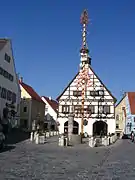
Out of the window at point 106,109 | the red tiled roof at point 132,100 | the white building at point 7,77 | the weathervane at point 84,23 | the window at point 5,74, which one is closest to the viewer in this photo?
the weathervane at point 84,23

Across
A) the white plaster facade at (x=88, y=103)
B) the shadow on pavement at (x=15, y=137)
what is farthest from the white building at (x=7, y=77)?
the white plaster facade at (x=88, y=103)

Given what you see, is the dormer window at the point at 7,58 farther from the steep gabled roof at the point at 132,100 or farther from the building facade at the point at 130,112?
the steep gabled roof at the point at 132,100

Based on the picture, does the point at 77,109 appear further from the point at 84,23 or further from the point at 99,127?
the point at 84,23

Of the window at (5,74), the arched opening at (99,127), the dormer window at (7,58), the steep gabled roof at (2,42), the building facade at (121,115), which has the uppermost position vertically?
the steep gabled roof at (2,42)

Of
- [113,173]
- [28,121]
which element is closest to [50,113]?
[28,121]

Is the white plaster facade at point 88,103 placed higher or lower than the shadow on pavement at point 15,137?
higher

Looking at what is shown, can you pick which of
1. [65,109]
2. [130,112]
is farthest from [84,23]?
[130,112]

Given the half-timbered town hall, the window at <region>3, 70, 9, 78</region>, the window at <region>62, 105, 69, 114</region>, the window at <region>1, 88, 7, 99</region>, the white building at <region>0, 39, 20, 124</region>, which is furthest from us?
the window at <region>62, 105, 69, 114</region>

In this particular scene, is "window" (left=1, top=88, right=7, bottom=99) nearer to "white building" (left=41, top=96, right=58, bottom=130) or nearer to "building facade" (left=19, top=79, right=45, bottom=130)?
"building facade" (left=19, top=79, right=45, bottom=130)

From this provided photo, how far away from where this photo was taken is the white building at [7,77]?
165 feet

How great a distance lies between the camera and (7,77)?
53188mm

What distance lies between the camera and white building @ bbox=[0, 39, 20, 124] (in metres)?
50.2

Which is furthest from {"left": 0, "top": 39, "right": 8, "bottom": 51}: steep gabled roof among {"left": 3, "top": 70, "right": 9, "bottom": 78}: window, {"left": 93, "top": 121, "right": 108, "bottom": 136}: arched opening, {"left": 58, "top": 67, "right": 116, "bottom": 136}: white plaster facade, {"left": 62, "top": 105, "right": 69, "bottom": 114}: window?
{"left": 93, "top": 121, "right": 108, "bottom": 136}: arched opening

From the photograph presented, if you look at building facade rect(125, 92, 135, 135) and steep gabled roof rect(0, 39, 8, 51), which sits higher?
steep gabled roof rect(0, 39, 8, 51)
